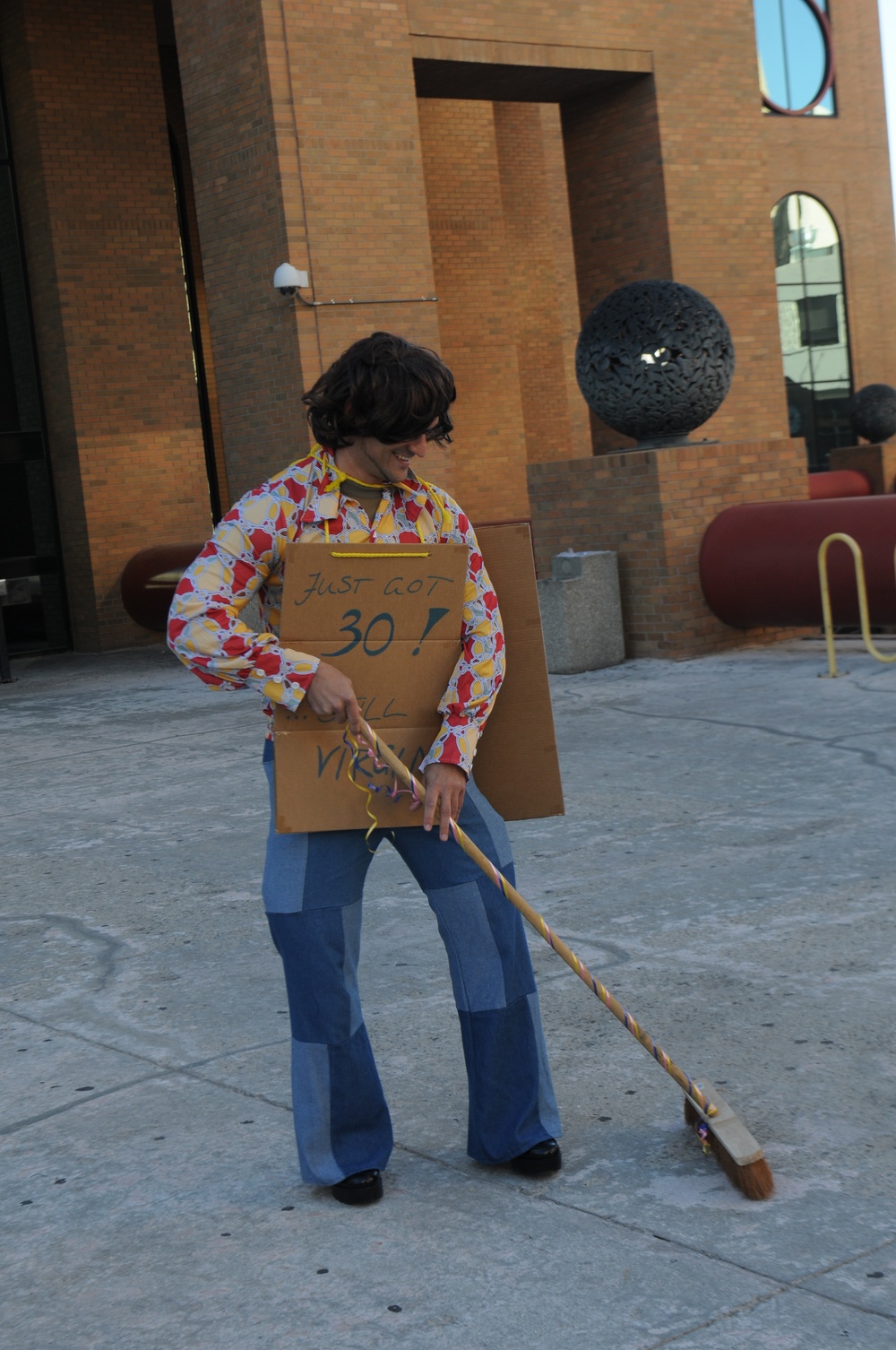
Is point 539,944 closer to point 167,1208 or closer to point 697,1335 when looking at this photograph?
point 167,1208

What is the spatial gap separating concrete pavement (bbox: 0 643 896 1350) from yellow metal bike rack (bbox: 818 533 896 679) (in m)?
2.46

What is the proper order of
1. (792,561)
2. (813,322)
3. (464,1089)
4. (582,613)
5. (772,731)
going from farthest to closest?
(813,322), (582,613), (792,561), (772,731), (464,1089)

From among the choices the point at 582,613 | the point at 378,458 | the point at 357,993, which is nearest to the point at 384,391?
the point at 378,458

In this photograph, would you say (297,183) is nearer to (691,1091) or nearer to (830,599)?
(830,599)

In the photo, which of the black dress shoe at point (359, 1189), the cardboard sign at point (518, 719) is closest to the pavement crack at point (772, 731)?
the cardboard sign at point (518, 719)

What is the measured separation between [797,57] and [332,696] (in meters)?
29.5

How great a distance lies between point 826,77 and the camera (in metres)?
29.4

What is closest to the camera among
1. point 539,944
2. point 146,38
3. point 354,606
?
point 354,606

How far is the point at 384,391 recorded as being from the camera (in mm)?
2812

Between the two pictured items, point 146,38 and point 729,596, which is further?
point 146,38

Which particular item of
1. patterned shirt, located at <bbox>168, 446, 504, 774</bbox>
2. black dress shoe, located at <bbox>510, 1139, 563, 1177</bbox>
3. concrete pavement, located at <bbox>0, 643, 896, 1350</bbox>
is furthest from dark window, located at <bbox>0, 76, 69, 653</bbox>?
black dress shoe, located at <bbox>510, 1139, 563, 1177</bbox>

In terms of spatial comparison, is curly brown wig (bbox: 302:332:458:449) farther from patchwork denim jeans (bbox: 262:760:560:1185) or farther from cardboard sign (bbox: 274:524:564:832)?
patchwork denim jeans (bbox: 262:760:560:1185)

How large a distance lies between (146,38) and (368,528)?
15.7 meters

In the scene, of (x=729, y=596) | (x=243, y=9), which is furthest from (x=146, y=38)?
(x=729, y=596)
